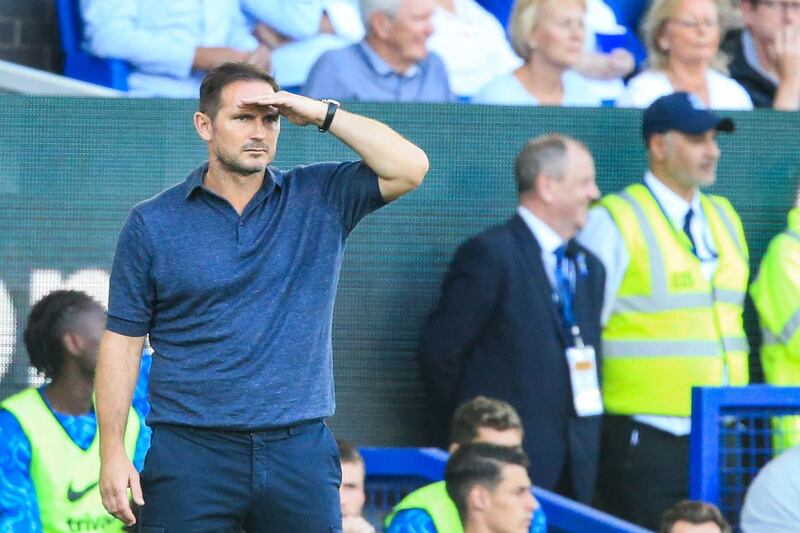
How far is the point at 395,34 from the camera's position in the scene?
6.80 m

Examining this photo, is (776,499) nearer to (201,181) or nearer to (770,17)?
(201,181)

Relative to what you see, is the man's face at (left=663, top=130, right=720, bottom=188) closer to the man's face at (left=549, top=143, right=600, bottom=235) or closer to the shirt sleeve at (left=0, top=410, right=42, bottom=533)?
the man's face at (left=549, top=143, right=600, bottom=235)

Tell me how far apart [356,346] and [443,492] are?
1378 millimetres

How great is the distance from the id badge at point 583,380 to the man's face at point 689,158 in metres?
0.84

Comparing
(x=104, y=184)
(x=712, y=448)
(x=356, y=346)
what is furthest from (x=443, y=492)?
(x=104, y=184)

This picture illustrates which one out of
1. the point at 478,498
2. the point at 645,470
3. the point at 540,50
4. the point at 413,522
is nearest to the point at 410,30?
the point at 540,50

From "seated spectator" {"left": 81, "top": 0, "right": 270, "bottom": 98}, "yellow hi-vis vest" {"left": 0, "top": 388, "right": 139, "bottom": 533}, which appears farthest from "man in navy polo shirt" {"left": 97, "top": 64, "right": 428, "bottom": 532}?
"seated spectator" {"left": 81, "top": 0, "right": 270, "bottom": 98}

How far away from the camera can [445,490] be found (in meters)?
5.23

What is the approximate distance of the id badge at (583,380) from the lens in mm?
5910

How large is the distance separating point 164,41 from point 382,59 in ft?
3.27

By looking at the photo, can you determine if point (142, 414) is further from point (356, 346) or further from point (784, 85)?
point (784, 85)

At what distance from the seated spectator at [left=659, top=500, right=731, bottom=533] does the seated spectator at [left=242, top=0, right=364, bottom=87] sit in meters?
2.83

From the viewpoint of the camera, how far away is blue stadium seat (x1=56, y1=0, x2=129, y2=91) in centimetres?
723

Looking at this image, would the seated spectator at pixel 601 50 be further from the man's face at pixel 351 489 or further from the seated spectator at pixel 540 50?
the man's face at pixel 351 489
